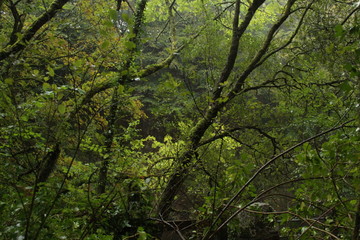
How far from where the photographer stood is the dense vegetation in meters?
1.71

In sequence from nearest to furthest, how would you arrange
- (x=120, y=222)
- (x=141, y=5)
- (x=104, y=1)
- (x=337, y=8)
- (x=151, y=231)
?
(x=120, y=222) → (x=151, y=231) → (x=141, y=5) → (x=337, y=8) → (x=104, y=1)

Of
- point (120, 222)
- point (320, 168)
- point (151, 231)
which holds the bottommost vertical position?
point (151, 231)

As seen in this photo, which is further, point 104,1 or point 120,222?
point 104,1

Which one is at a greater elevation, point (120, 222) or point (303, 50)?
point (303, 50)

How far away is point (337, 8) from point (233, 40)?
2.83m

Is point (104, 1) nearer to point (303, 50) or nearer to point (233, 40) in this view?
point (233, 40)

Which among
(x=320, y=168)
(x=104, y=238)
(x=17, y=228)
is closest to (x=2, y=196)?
(x=17, y=228)

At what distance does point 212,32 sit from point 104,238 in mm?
6146

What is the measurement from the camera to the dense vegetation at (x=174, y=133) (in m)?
1.71

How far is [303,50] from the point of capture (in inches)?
263

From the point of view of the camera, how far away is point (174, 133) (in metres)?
7.07

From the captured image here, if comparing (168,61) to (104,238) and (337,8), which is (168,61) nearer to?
(337,8)

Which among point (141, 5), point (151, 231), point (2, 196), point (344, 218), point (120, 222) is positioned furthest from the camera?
point (141, 5)

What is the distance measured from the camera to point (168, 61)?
7.02 m
